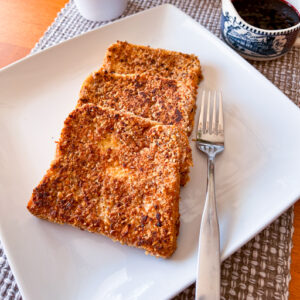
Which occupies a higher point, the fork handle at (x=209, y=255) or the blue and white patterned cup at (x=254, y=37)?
the blue and white patterned cup at (x=254, y=37)

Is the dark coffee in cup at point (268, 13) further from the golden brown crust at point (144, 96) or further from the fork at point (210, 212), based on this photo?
the golden brown crust at point (144, 96)

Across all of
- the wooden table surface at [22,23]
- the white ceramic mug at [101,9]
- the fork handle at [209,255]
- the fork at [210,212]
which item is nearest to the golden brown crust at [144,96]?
the fork at [210,212]

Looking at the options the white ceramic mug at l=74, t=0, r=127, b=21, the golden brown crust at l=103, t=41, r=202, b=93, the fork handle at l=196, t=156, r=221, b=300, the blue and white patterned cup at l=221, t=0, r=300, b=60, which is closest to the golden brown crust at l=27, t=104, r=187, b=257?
the fork handle at l=196, t=156, r=221, b=300

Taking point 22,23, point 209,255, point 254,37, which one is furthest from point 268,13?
point 22,23

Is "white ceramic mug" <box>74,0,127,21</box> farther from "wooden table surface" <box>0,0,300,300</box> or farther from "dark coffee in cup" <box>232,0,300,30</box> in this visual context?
"dark coffee in cup" <box>232,0,300,30</box>

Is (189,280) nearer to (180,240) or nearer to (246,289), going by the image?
(180,240)
